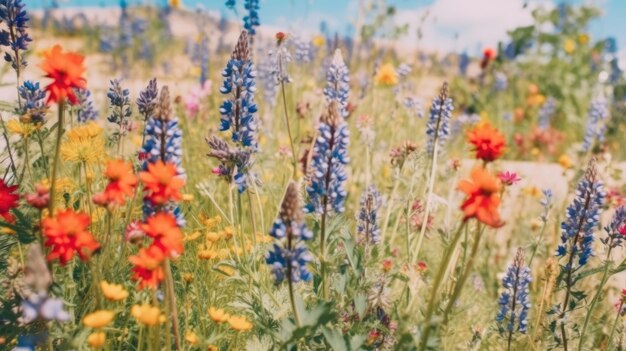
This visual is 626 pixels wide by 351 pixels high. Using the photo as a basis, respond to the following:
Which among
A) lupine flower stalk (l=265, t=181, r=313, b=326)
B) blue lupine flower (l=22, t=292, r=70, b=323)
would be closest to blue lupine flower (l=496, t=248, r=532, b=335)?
lupine flower stalk (l=265, t=181, r=313, b=326)

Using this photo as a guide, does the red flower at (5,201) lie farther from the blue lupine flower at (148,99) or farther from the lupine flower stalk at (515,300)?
the lupine flower stalk at (515,300)

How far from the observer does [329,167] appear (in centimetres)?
158

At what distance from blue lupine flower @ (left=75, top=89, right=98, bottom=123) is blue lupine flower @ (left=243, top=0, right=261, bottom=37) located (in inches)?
34.6

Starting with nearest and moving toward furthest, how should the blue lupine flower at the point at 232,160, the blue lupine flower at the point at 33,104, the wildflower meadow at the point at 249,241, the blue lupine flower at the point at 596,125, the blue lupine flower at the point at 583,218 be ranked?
the wildflower meadow at the point at 249,241 < the blue lupine flower at the point at 232,160 < the blue lupine flower at the point at 33,104 < the blue lupine flower at the point at 583,218 < the blue lupine flower at the point at 596,125

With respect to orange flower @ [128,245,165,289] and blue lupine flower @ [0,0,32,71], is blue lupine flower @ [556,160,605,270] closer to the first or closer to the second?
orange flower @ [128,245,165,289]

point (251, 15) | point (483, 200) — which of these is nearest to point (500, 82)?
point (251, 15)

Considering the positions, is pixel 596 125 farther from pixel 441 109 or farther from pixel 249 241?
pixel 249 241

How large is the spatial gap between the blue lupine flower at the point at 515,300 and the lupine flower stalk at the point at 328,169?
85cm

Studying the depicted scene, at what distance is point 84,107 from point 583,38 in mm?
8932

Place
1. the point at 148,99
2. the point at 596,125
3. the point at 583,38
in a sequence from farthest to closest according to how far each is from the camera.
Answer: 1. the point at 583,38
2. the point at 596,125
3. the point at 148,99

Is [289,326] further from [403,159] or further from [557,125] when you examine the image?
[557,125]

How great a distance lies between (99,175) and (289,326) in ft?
4.76

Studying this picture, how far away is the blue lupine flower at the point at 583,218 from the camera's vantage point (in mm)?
2025

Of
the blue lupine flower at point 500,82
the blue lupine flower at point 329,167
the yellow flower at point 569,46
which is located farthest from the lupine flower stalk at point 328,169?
the yellow flower at point 569,46
